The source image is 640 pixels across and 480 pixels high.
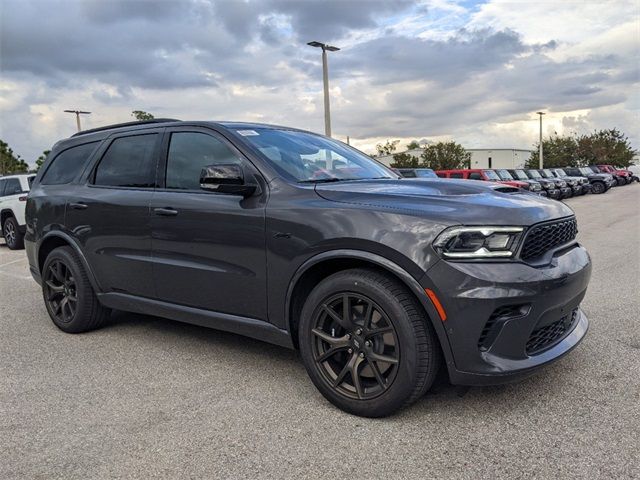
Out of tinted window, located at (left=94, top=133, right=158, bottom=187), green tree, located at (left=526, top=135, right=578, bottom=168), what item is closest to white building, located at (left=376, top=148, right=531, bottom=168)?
green tree, located at (left=526, top=135, right=578, bottom=168)

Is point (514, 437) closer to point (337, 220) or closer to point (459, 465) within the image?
point (459, 465)

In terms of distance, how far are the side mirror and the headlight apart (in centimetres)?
131

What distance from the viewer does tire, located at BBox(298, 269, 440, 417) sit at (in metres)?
2.82

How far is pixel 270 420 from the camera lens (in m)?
3.04

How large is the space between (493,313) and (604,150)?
7087 cm

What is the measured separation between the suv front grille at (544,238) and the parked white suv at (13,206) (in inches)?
457

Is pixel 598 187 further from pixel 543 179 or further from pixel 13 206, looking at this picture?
pixel 13 206

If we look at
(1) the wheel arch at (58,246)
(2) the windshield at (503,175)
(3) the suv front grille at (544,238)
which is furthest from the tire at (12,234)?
(2) the windshield at (503,175)

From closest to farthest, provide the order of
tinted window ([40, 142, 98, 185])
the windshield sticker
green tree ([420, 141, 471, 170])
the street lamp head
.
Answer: the windshield sticker, tinted window ([40, 142, 98, 185]), the street lamp head, green tree ([420, 141, 471, 170])

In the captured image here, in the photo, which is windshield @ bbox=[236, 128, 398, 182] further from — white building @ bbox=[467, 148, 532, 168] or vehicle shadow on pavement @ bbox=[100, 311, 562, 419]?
white building @ bbox=[467, 148, 532, 168]

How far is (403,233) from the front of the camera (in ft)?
Result: 9.30

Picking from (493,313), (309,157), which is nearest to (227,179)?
(309,157)

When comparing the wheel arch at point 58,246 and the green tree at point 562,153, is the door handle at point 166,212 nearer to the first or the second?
the wheel arch at point 58,246

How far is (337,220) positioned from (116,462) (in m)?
1.69
